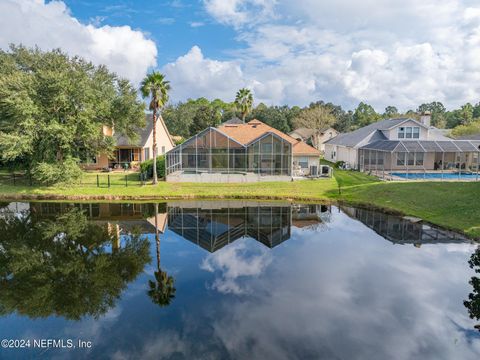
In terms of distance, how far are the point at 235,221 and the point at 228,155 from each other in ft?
32.6

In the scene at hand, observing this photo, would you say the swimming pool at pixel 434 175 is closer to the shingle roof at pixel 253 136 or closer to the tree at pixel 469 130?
the shingle roof at pixel 253 136

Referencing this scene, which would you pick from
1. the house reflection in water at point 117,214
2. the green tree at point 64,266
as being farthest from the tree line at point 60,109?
the green tree at point 64,266

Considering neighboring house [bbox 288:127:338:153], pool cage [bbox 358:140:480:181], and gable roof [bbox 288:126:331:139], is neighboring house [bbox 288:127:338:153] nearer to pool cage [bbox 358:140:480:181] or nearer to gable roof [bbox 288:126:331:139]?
gable roof [bbox 288:126:331:139]

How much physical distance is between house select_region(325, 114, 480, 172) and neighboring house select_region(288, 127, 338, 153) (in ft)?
81.4

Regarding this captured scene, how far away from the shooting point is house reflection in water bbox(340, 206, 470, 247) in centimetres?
1586

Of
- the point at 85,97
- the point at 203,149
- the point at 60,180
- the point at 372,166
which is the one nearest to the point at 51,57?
the point at 85,97

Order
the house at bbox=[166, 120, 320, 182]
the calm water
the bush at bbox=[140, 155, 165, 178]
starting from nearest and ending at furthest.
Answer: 1. the calm water
2. the house at bbox=[166, 120, 320, 182]
3. the bush at bbox=[140, 155, 165, 178]

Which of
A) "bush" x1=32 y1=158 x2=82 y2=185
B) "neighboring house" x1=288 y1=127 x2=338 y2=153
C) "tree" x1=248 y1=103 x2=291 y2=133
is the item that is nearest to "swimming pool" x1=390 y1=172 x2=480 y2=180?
"bush" x1=32 y1=158 x2=82 y2=185

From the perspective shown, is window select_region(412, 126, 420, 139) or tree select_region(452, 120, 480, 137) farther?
tree select_region(452, 120, 480, 137)

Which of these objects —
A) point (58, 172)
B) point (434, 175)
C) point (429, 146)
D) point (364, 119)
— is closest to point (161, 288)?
point (58, 172)

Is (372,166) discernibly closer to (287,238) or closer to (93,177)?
(287,238)

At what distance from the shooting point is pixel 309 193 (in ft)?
84.1

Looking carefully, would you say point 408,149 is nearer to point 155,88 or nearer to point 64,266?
point 155,88

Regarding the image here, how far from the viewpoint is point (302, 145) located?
33.2 m
